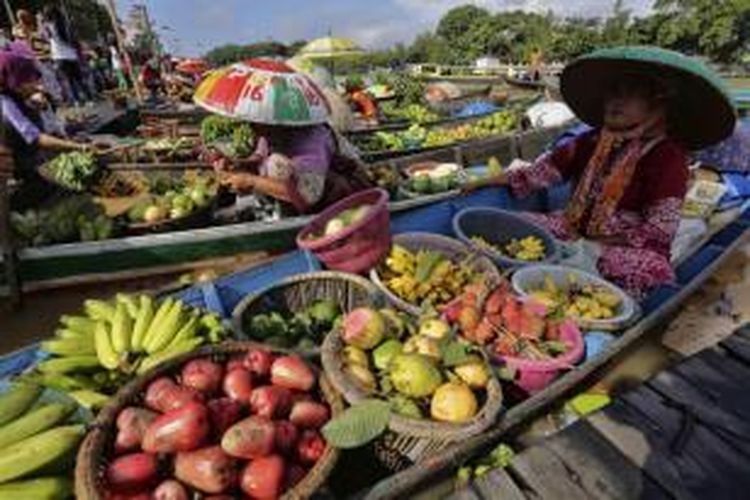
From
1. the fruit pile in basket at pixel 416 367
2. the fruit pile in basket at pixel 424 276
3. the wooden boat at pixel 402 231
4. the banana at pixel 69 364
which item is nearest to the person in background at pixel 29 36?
the wooden boat at pixel 402 231

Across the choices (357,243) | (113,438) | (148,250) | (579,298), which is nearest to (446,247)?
(357,243)

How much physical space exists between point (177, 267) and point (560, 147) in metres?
3.13

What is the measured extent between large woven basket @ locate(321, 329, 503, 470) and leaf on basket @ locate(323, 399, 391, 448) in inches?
3.1

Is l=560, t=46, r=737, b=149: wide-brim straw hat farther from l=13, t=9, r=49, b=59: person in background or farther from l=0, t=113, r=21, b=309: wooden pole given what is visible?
l=13, t=9, r=49, b=59: person in background

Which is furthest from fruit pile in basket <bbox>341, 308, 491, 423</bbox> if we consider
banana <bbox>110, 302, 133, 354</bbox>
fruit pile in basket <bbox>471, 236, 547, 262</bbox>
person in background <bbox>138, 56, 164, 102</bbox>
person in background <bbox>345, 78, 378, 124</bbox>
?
person in background <bbox>138, 56, 164, 102</bbox>

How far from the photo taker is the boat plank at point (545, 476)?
227cm

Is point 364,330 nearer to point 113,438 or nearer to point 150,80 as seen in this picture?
point 113,438

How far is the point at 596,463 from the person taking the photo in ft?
7.86

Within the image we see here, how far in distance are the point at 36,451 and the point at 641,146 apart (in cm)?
347

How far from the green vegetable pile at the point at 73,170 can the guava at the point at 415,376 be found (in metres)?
4.50

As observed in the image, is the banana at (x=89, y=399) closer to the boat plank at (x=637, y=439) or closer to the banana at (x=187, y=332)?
the banana at (x=187, y=332)

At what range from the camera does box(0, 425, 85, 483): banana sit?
5.74ft

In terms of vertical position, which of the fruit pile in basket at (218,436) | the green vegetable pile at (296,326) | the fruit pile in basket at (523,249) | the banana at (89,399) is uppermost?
the fruit pile in basket at (218,436)

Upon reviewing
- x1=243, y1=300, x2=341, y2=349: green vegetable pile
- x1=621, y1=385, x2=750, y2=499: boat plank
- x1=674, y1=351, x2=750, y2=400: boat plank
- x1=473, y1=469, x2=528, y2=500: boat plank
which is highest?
x1=243, y1=300, x2=341, y2=349: green vegetable pile
